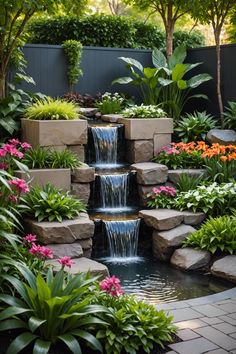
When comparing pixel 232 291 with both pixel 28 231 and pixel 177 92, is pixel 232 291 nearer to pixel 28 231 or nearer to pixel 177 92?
pixel 28 231

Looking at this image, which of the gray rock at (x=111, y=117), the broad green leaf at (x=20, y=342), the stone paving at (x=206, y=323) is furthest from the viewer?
the gray rock at (x=111, y=117)

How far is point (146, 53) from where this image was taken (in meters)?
11.4

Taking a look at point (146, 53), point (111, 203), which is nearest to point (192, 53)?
point (146, 53)

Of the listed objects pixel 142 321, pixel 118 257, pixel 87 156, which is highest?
pixel 87 156

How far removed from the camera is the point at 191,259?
5.97m

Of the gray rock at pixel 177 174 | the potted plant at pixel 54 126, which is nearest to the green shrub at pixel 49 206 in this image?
the potted plant at pixel 54 126

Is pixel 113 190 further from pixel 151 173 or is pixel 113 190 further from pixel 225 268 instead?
pixel 225 268

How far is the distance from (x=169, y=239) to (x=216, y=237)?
618 mm

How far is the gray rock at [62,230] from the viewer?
5547mm

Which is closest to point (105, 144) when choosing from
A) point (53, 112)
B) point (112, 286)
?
point (53, 112)

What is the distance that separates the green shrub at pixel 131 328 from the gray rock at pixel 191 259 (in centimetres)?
211

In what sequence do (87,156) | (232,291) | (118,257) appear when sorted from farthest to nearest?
(87,156) → (118,257) → (232,291)

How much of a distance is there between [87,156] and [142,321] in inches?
186

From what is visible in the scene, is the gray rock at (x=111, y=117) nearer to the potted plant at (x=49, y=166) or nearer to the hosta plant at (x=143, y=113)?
the hosta plant at (x=143, y=113)
